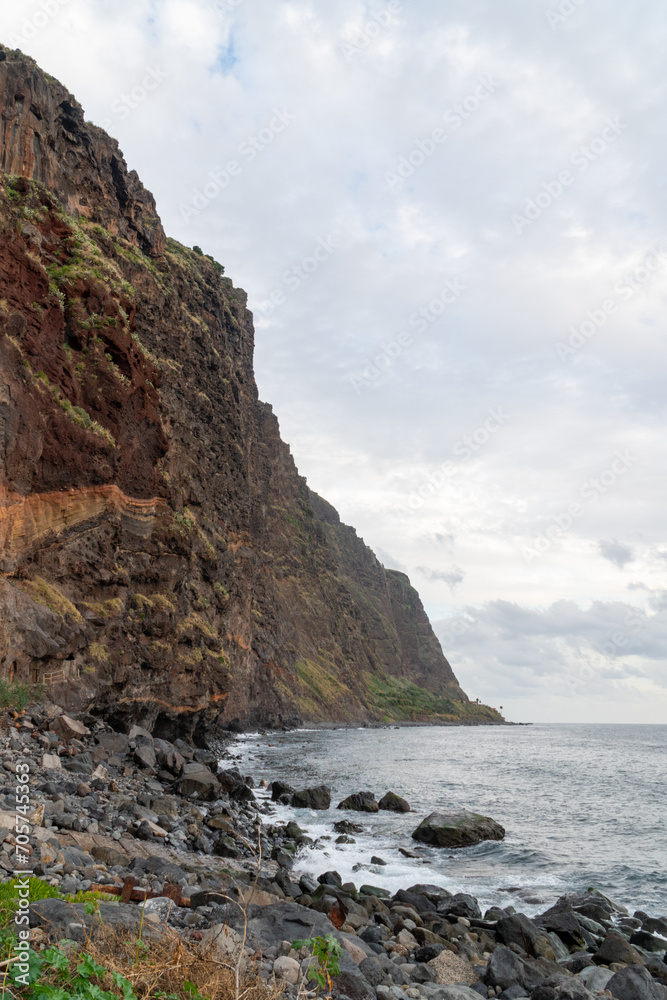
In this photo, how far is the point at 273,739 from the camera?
61.4 metres

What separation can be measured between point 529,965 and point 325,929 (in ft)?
13.2

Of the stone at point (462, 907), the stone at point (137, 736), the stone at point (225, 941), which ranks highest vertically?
the stone at point (225, 941)

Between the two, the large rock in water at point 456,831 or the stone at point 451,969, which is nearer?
the stone at point 451,969

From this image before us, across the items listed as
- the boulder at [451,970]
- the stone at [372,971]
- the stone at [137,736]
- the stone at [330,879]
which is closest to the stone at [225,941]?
the stone at [372,971]

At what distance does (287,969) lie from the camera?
21.0ft

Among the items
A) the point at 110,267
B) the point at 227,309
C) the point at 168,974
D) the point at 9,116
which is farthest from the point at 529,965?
the point at 227,309

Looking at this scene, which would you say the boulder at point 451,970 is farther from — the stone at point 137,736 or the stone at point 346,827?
the stone at point 137,736

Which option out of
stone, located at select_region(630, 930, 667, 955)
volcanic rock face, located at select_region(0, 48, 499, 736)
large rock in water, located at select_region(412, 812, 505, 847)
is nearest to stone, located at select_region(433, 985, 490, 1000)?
stone, located at select_region(630, 930, 667, 955)

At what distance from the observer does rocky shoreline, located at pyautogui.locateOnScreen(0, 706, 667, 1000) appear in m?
6.99

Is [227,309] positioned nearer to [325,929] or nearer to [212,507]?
[212,507]

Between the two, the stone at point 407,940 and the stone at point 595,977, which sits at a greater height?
the stone at point 595,977

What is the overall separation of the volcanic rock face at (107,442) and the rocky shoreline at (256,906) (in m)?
5.38

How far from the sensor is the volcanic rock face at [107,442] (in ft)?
65.7

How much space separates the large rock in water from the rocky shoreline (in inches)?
189
